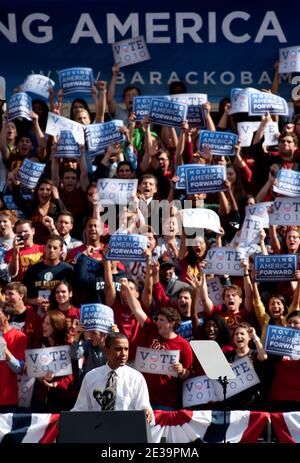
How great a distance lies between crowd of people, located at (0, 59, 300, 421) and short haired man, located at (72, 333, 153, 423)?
0.03 feet

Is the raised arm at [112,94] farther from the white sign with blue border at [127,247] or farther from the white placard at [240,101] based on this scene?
the white sign with blue border at [127,247]

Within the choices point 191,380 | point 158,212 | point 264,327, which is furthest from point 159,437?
point 158,212

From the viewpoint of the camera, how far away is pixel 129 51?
1772 cm

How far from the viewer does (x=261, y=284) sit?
15008 mm

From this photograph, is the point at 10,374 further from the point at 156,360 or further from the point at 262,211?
the point at 262,211

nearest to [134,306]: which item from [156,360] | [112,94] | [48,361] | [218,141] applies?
[156,360]

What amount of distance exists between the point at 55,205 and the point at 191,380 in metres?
2.83

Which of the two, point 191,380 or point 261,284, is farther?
point 261,284

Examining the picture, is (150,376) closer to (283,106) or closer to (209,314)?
(209,314)

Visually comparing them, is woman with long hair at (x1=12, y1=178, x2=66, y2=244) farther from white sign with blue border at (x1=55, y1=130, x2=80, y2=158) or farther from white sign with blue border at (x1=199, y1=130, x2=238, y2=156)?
white sign with blue border at (x1=199, y1=130, x2=238, y2=156)

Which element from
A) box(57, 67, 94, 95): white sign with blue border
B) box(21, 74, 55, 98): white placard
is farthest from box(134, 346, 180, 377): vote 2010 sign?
box(21, 74, 55, 98): white placard

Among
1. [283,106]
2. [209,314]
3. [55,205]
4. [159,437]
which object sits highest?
[283,106]

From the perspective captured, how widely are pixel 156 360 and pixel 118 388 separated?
59.1 inches

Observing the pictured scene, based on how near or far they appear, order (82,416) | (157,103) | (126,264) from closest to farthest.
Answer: (82,416) < (126,264) < (157,103)
